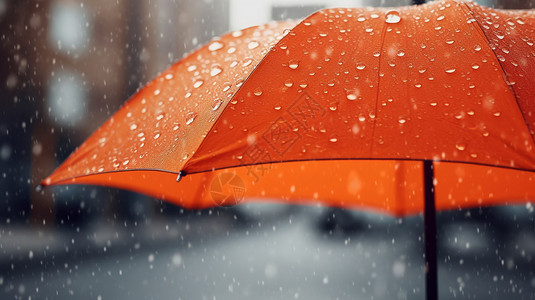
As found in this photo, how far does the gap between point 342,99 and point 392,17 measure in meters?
0.42

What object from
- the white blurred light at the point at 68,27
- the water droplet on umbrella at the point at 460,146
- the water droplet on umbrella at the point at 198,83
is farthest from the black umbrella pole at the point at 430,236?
the white blurred light at the point at 68,27

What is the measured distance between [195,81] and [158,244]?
9.83 metres

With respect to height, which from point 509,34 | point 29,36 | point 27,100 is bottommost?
point 27,100

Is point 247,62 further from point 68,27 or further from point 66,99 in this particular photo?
point 68,27

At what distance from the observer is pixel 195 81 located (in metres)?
1.70

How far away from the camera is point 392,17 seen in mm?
1574

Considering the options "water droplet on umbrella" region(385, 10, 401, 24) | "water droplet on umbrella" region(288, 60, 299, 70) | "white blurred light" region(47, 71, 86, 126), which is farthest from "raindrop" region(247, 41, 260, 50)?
"white blurred light" region(47, 71, 86, 126)

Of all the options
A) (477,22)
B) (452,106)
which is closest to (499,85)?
(452,106)

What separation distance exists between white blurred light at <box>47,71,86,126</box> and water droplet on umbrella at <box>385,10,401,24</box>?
35.9 feet

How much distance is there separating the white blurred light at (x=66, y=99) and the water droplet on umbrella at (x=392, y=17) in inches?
430

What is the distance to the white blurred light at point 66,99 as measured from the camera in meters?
11.5

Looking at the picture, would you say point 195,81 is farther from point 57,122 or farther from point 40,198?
point 57,122

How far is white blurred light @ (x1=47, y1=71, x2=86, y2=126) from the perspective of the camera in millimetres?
11500

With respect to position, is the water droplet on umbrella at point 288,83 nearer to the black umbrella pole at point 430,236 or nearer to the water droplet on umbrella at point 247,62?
the water droplet on umbrella at point 247,62
